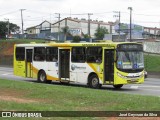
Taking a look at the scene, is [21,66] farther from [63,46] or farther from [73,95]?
[73,95]

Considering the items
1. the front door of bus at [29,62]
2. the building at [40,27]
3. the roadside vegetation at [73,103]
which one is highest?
the building at [40,27]

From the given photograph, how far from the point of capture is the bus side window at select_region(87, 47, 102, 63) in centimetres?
2375

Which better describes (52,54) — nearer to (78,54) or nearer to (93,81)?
(78,54)

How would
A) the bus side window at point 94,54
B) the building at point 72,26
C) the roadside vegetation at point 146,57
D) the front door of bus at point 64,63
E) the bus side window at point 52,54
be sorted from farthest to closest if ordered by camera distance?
the building at point 72,26 → the roadside vegetation at point 146,57 → the bus side window at point 52,54 → the front door of bus at point 64,63 → the bus side window at point 94,54

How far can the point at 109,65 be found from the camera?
76.5 feet

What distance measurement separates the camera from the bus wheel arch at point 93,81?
78.9 feet

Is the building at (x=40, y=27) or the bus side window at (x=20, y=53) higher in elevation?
the building at (x=40, y=27)

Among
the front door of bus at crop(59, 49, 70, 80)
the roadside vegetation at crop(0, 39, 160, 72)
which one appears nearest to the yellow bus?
the front door of bus at crop(59, 49, 70, 80)

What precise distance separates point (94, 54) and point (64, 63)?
9.33ft

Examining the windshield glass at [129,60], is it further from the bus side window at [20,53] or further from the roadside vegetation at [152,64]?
the roadside vegetation at [152,64]

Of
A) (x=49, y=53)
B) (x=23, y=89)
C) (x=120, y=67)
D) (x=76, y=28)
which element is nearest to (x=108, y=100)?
(x=23, y=89)

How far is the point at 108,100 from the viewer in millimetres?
13812

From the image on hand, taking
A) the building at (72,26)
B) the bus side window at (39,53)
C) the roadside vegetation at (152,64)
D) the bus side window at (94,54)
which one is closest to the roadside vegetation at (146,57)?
the roadside vegetation at (152,64)

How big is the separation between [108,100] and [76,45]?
1179 cm
